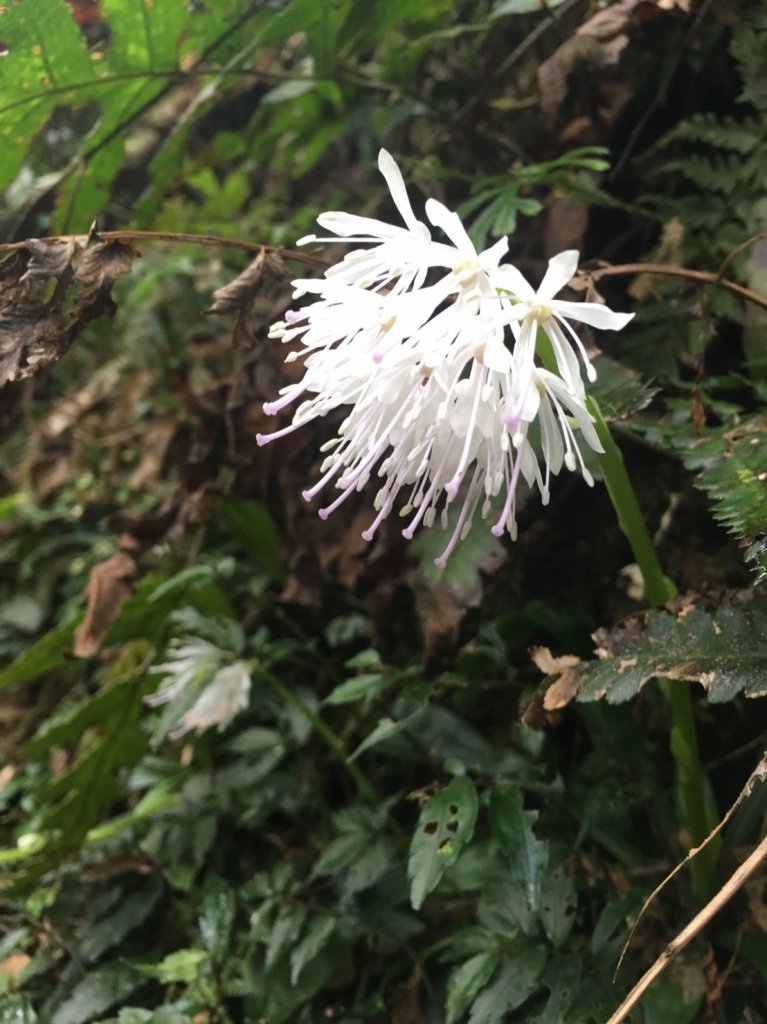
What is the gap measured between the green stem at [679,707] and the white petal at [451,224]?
0.76 feet

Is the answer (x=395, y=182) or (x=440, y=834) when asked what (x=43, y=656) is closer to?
(x=440, y=834)

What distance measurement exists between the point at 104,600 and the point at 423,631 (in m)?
0.52

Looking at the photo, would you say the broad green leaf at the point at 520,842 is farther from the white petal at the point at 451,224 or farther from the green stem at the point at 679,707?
the white petal at the point at 451,224

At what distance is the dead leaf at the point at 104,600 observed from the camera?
1168mm

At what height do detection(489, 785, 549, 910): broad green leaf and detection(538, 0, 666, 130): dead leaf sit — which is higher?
detection(538, 0, 666, 130): dead leaf

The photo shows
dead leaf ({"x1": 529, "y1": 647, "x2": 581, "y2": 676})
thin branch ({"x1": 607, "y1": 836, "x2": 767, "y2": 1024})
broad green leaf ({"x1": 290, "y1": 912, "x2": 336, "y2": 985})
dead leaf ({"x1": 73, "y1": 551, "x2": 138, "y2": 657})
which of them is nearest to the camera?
thin branch ({"x1": 607, "y1": 836, "x2": 767, "y2": 1024})

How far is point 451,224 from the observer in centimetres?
55

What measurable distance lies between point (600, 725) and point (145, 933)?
0.76 meters

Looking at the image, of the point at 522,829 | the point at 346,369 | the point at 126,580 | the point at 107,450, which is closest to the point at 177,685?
the point at 126,580

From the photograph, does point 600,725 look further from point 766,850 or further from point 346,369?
point 346,369

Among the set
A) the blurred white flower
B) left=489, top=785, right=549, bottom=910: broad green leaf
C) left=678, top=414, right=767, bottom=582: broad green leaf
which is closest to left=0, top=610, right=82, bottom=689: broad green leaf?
the blurred white flower

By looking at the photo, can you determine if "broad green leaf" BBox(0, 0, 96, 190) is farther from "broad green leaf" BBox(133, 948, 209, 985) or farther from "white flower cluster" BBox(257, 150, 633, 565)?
"broad green leaf" BBox(133, 948, 209, 985)

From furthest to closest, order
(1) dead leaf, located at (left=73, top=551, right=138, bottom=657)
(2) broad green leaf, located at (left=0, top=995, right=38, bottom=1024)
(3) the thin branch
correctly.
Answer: (1) dead leaf, located at (left=73, top=551, right=138, bottom=657) < (2) broad green leaf, located at (left=0, top=995, right=38, bottom=1024) < (3) the thin branch

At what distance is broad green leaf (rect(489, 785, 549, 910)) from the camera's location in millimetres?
748
